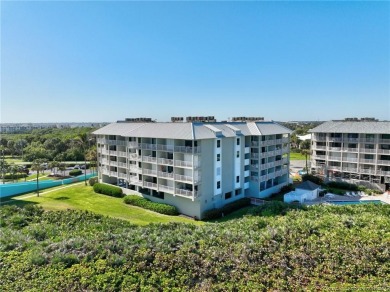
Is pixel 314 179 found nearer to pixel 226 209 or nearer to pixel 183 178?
pixel 226 209

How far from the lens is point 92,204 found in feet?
130

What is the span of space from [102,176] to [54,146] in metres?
52.4

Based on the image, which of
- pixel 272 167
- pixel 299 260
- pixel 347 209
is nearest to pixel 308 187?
pixel 272 167

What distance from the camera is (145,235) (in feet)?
61.6

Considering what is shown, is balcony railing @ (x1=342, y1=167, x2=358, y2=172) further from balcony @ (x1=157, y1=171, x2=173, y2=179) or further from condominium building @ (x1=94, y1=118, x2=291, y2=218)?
balcony @ (x1=157, y1=171, x2=173, y2=179)

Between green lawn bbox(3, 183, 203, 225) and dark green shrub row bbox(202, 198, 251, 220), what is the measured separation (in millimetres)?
1622

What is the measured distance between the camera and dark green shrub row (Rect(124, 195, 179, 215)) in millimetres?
35969

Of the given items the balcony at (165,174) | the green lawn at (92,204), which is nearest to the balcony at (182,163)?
the balcony at (165,174)

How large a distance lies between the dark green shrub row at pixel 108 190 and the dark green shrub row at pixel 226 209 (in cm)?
1563

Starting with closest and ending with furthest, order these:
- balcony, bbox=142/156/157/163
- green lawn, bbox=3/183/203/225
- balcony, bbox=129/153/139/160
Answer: green lawn, bbox=3/183/203/225 → balcony, bbox=142/156/157/163 → balcony, bbox=129/153/139/160

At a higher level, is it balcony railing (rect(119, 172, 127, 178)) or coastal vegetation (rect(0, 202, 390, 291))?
coastal vegetation (rect(0, 202, 390, 291))

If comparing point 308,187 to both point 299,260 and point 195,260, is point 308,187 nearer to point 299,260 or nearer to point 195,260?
point 299,260

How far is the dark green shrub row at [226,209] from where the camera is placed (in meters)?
34.4

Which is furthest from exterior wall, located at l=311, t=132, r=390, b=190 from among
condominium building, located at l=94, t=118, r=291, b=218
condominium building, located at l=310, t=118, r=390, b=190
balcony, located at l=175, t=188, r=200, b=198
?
balcony, located at l=175, t=188, r=200, b=198
